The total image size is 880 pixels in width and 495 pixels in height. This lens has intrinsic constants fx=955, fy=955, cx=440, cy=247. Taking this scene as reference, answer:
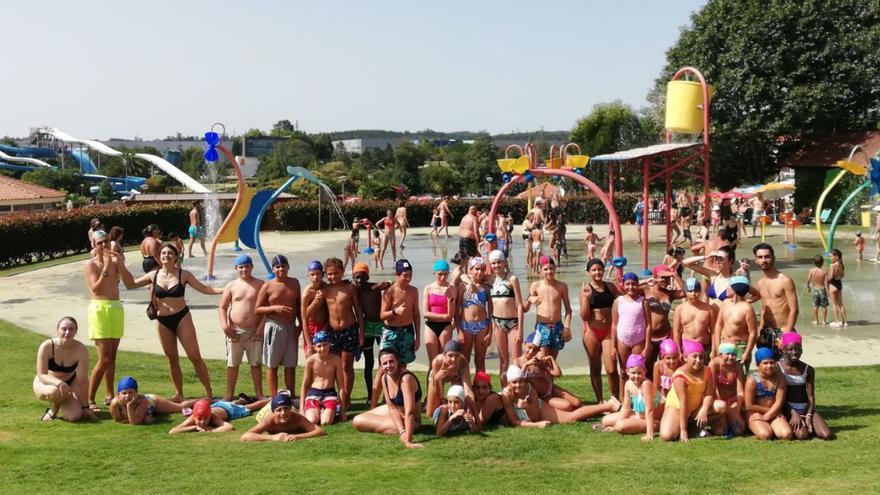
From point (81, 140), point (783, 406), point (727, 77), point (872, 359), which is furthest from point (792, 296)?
point (81, 140)

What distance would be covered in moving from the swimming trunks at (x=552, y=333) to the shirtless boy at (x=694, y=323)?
119 cm

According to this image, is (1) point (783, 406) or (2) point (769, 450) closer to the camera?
(2) point (769, 450)

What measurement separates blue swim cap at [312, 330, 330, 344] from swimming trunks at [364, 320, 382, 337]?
1.41ft

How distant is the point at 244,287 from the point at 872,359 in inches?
315

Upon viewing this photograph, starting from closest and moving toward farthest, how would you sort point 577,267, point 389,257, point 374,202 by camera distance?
point 577,267
point 389,257
point 374,202

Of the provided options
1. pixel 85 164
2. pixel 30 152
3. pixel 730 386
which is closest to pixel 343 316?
pixel 730 386

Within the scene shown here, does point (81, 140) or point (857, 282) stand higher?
point (81, 140)

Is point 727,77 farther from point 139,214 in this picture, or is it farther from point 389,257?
point 139,214

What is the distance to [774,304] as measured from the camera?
901cm

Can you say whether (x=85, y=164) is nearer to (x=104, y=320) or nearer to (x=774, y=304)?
(x=104, y=320)

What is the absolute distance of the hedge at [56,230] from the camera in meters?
26.1

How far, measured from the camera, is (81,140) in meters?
113

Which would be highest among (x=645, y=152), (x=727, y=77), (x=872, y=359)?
(x=727, y=77)

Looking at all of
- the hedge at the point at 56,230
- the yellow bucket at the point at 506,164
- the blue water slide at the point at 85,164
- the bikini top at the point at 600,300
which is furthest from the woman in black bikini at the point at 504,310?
the blue water slide at the point at 85,164
